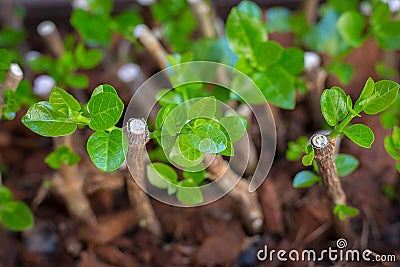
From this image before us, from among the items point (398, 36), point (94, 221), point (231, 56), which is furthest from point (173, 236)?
point (398, 36)

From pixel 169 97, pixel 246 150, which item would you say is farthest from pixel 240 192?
pixel 169 97

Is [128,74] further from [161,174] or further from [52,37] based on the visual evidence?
[161,174]

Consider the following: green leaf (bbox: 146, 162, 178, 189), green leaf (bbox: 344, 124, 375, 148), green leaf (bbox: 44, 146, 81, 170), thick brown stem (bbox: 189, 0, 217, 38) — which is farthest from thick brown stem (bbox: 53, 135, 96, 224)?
green leaf (bbox: 344, 124, 375, 148)

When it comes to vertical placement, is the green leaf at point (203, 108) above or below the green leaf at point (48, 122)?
above

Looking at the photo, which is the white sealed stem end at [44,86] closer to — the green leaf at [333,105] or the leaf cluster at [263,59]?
the leaf cluster at [263,59]

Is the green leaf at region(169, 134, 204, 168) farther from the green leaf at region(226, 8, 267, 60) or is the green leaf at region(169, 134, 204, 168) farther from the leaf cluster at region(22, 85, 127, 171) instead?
the green leaf at region(226, 8, 267, 60)

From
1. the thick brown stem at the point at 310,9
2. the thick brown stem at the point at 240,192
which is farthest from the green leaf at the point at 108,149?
the thick brown stem at the point at 310,9

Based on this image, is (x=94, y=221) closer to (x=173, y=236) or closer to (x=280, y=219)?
(x=173, y=236)
